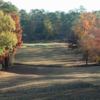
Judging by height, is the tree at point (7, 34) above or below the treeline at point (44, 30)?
above

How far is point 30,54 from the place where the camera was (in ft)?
340

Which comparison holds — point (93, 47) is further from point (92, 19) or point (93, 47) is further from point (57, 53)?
point (57, 53)

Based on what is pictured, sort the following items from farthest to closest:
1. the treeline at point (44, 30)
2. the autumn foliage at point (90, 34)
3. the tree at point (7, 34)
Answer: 1. the treeline at point (44, 30)
2. the tree at point (7, 34)
3. the autumn foliage at point (90, 34)

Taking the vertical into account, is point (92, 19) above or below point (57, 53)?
above

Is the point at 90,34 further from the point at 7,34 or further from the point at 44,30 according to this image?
the point at 44,30

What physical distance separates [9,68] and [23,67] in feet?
10.5

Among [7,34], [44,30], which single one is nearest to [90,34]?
[7,34]

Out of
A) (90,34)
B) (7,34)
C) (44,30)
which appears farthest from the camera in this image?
(44,30)

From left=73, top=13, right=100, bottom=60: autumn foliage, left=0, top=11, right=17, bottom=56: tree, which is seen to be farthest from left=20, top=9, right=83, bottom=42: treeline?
left=0, top=11, right=17, bottom=56: tree

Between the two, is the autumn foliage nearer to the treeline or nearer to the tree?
the tree

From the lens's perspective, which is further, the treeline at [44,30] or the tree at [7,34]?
the treeline at [44,30]

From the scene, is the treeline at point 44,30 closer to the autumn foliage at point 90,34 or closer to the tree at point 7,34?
the autumn foliage at point 90,34

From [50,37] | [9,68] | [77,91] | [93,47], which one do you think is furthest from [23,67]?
[50,37]

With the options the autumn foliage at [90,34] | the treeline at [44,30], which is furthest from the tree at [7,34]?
the treeline at [44,30]
